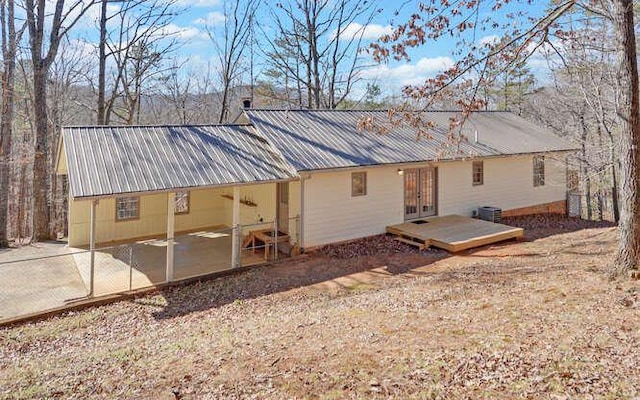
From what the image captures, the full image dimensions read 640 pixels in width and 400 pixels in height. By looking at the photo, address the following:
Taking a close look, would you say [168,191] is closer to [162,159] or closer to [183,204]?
[162,159]

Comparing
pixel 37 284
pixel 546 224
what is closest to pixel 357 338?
pixel 37 284

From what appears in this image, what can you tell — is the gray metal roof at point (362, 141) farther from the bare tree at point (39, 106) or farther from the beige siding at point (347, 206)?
the bare tree at point (39, 106)

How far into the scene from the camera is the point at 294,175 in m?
10.8

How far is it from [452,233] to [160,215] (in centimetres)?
953

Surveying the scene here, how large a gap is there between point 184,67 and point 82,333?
2212 centimetres

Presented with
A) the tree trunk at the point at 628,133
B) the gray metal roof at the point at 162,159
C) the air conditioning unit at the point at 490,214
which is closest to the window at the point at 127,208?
the gray metal roof at the point at 162,159

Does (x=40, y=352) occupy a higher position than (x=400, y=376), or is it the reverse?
(x=400, y=376)

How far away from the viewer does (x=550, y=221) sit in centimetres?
1592

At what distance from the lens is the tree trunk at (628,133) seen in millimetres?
7000

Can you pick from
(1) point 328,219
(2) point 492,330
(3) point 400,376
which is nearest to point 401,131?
(1) point 328,219

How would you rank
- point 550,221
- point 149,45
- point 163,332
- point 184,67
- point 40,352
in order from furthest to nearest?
1. point 184,67
2. point 149,45
3. point 550,221
4. point 163,332
5. point 40,352

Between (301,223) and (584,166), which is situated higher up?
(584,166)

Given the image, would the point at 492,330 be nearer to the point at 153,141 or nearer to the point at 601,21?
the point at 153,141

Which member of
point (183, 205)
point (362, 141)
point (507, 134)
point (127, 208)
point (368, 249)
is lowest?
A: point (368, 249)
